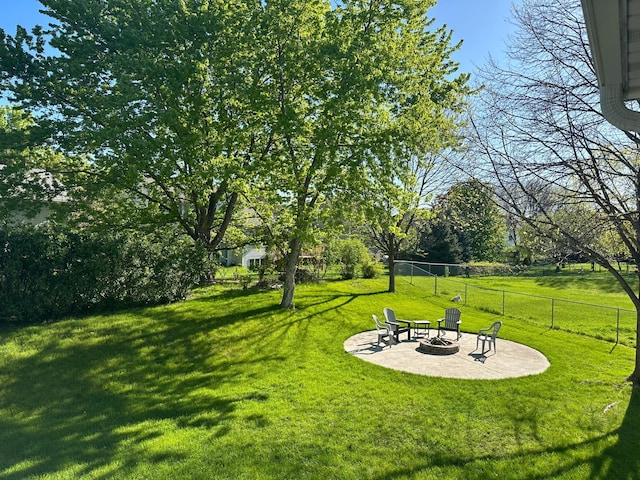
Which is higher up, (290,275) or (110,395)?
(290,275)

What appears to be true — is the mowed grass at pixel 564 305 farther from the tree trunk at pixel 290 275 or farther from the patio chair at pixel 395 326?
the tree trunk at pixel 290 275

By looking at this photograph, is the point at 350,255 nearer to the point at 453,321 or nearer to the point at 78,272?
the point at 453,321

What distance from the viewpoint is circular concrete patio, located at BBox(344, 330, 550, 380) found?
9.31 m

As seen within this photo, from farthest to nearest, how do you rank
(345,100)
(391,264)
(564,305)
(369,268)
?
(369,268) → (391,264) → (564,305) → (345,100)

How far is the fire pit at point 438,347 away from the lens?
35.7 feet

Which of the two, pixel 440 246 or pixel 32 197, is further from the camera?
pixel 440 246

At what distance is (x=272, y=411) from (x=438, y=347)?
226 inches

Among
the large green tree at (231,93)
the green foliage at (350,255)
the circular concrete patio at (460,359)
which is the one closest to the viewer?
the circular concrete patio at (460,359)

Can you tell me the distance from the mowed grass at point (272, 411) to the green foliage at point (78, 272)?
84 centimetres

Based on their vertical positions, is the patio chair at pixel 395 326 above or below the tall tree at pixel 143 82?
below

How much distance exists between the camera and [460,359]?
10422 millimetres

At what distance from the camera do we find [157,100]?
11.6 metres

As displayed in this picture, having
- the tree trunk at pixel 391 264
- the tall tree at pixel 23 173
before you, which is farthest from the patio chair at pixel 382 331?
the tall tree at pixel 23 173

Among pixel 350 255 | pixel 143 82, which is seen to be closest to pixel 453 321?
pixel 143 82
